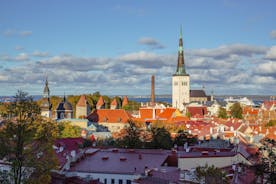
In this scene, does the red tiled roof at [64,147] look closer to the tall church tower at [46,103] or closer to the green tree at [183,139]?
the green tree at [183,139]

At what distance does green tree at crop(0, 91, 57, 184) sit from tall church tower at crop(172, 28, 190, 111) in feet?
498

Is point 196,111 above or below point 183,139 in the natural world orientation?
above

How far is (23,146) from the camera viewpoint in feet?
88.9

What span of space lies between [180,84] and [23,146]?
155813 mm

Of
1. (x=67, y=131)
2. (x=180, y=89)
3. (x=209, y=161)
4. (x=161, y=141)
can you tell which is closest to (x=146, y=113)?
(x=67, y=131)

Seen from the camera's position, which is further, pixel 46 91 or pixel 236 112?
pixel 236 112

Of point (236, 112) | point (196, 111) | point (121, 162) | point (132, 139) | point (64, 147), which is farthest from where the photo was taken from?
point (196, 111)

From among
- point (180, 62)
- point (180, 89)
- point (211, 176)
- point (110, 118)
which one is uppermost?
point (180, 62)

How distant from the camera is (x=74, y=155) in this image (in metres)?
42.1

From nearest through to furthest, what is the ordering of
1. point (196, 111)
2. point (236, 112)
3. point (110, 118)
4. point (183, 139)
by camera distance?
point (183, 139) < point (110, 118) < point (236, 112) < point (196, 111)

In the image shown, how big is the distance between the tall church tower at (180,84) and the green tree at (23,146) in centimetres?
15165

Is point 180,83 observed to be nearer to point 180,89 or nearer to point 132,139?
point 180,89

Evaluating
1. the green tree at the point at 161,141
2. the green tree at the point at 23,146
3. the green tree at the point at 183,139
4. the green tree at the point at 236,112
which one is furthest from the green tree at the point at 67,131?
the green tree at the point at 236,112

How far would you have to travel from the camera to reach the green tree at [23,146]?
86.5ft
